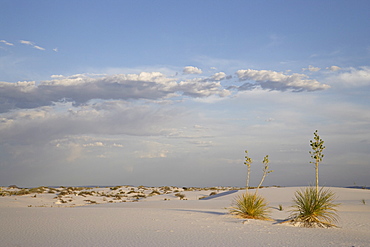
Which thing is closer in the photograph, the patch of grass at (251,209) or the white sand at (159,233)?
the white sand at (159,233)

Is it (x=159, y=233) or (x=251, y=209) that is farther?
(x=251, y=209)

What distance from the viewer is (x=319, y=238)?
882 cm

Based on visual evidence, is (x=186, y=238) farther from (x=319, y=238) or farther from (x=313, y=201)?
(x=313, y=201)

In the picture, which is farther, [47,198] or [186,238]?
[47,198]

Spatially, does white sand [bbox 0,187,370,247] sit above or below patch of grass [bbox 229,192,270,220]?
below

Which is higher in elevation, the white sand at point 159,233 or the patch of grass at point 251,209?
the patch of grass at point 251,209

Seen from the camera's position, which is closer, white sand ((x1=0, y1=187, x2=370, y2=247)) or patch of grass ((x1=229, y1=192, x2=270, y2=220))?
white sand ((x1=0, y1=187, x2=370, y2=247))

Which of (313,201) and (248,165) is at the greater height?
(248,165)

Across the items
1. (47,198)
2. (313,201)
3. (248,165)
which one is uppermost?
(248,165)

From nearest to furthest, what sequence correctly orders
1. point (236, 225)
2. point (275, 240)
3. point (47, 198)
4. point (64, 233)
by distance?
point (275, 240)
point (64, 233)
point (236, 225)
point (47, 198)

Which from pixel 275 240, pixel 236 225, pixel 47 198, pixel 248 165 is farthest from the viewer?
pixel 47 198

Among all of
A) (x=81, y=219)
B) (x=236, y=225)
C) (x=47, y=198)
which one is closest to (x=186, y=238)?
(x=236, y=225)

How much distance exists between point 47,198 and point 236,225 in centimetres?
2693

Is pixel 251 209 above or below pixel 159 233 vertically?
above
